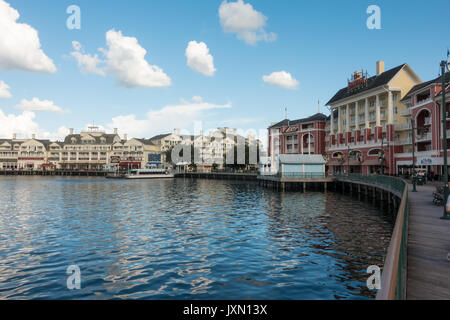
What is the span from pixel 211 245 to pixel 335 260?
6876mm

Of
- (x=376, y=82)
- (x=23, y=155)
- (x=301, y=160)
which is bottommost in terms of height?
(x=301, y=160)

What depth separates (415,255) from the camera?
11078mm

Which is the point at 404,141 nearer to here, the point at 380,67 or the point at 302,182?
the point at 380,67

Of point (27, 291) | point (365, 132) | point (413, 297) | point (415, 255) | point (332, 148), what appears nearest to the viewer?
point (413, 297)

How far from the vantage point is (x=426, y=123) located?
57.9 m

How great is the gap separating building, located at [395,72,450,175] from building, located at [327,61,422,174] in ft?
6.49

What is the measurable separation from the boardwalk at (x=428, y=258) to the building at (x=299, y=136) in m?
72.5

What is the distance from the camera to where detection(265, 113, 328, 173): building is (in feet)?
315

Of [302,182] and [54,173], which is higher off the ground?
[54,173]

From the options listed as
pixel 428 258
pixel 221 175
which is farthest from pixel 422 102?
pixel 221 175

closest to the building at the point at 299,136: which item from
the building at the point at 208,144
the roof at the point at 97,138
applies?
the building at the point at 208,144

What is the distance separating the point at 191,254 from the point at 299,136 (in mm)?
88856
